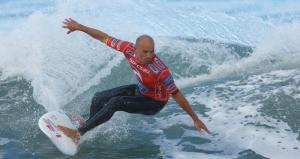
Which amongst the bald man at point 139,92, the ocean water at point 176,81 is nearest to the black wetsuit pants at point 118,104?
the bald man at point 139,92

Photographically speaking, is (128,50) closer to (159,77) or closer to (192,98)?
(159,77)

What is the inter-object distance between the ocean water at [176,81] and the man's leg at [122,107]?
1.00 ft

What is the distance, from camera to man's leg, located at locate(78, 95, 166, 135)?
5.63 meters

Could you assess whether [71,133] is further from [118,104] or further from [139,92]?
[139,92]

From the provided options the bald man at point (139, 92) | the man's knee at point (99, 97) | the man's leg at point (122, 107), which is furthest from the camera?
the man's knee at point (99, 97)

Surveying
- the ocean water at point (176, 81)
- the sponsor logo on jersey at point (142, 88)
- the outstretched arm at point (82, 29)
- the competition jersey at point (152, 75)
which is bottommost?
the ocean water at point (176, 81)

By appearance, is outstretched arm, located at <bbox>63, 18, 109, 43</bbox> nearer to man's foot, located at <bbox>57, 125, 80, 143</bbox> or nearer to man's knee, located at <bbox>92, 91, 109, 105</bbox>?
man's knee, located at <bbox>92, 91, 109, 105</bbox>

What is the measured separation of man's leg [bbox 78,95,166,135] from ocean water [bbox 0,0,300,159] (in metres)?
0.31

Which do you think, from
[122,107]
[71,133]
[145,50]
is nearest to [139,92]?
[122,107]

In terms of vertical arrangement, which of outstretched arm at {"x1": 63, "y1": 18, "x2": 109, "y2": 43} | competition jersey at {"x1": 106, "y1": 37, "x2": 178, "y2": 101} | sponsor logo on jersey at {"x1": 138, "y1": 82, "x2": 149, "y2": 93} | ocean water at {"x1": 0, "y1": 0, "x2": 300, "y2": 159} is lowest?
ocean water at {"x1": 0, "y1": 0, "x2": 300, "y2": 159}

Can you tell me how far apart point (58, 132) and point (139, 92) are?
1028mm

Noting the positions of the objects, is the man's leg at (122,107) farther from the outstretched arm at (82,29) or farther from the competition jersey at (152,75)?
the outstretched arm at (82,29)

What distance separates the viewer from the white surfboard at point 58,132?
5504mm

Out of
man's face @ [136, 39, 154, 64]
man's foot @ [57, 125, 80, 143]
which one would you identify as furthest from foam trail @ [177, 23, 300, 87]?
man's face @ [136, 39, 154, 64]
